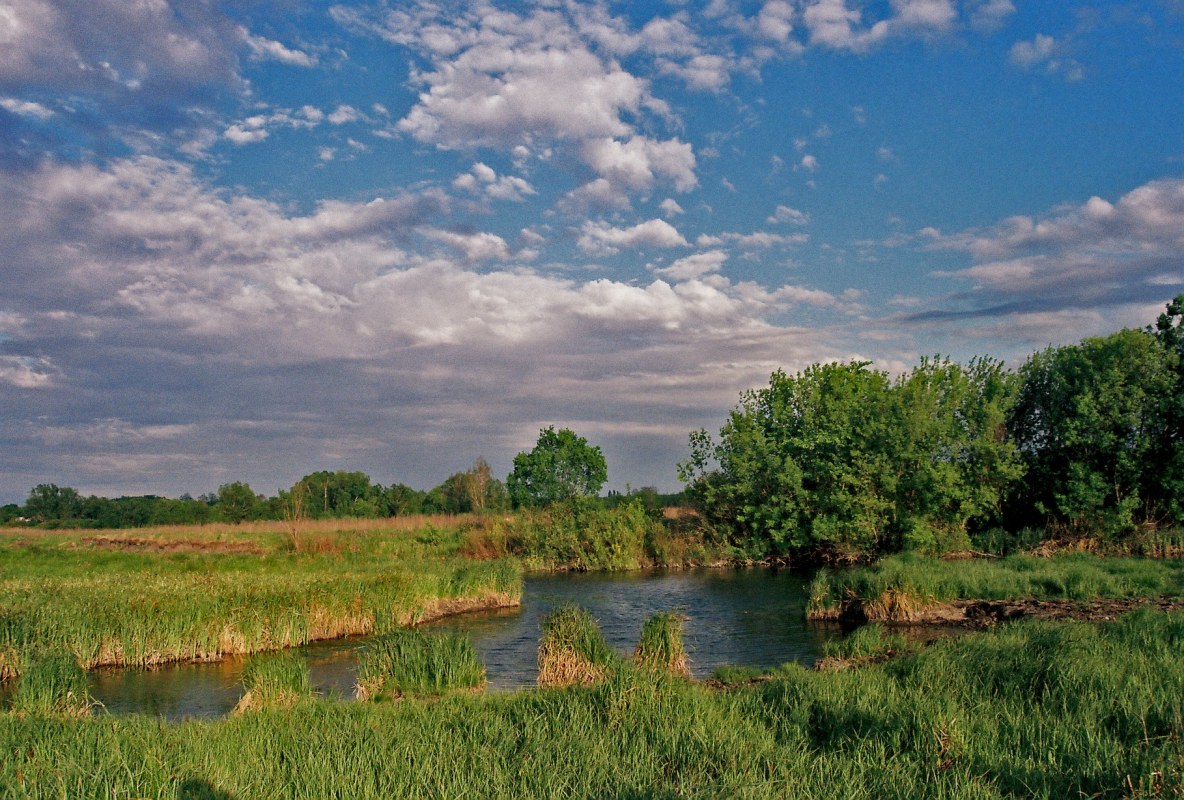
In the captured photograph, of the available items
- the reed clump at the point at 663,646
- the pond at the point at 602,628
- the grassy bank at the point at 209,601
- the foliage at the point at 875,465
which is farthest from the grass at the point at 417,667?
the foliage at the point at 875,465

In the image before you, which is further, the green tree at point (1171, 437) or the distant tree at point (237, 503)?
the distant tree at point (237, 503)

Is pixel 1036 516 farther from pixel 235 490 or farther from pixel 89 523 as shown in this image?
pixel 89 523

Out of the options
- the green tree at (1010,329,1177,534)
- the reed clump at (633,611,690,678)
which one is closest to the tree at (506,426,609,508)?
the green tree at (1010,329,1177,534)

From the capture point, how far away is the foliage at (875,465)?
119 ft

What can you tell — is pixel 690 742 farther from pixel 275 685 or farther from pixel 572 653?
pixel 275 685

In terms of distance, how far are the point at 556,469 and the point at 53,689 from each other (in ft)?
175

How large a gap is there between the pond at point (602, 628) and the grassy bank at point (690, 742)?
4.06 metres

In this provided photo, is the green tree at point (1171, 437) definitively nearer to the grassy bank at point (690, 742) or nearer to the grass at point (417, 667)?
the grassy bank at point (690, 742)

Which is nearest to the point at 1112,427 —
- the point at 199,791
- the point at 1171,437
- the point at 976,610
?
the point at 1171,437

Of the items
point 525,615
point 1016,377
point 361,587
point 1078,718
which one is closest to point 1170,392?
point 1016,377

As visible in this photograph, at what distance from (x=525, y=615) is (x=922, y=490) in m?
20.6

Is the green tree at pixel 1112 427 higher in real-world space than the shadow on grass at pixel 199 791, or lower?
higher

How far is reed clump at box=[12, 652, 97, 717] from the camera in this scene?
39.0ft

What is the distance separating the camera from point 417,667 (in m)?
14.2
